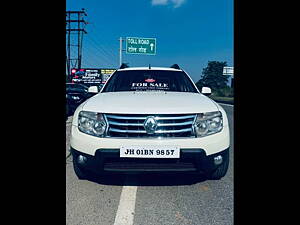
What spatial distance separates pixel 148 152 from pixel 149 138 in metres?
0.15

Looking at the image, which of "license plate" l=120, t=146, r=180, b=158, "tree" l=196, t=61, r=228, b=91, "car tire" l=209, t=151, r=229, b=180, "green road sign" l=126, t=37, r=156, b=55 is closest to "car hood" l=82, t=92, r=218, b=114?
"license plate" l=120, t=146, r=180, b=158

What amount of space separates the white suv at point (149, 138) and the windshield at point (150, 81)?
1.23m

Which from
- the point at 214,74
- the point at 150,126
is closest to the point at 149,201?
the point at 150,126

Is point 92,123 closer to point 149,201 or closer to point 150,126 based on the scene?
point 150,126

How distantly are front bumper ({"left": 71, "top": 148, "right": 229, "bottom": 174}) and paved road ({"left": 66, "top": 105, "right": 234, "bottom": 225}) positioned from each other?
34 centimetres

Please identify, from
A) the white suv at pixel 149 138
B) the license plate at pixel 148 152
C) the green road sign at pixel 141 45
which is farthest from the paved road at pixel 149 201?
the green road sign at pixel 141 45

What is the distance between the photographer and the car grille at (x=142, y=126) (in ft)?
7.68

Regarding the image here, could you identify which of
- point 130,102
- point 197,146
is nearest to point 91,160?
point 130,102

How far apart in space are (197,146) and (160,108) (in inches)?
21.8

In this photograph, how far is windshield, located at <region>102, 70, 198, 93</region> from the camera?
379cm

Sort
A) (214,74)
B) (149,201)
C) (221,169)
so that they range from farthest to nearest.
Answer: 1. (214,74)
2. (221,169)
3. (149,201)

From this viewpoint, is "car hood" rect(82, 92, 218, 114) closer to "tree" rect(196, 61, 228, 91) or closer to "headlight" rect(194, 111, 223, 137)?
"headlight" rect(194, 111, 223, 137)

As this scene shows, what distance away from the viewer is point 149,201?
93.4 inches

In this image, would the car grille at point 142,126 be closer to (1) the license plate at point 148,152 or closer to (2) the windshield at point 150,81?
(1) the license plate at point 148,152
